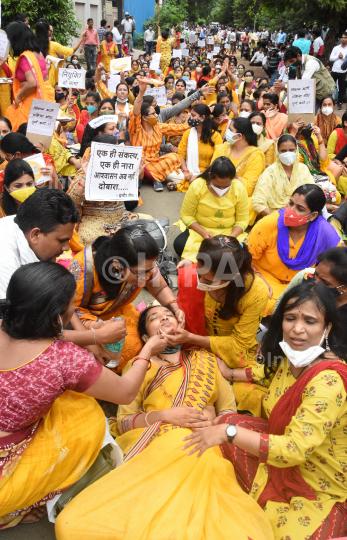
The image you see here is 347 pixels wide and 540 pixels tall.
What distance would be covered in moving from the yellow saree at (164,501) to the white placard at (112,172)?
2.44 m

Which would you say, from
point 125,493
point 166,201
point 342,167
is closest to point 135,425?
point 125,493

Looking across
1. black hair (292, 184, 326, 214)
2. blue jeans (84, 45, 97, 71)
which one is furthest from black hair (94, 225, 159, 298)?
blue jeans (84, 45, 97, 71)

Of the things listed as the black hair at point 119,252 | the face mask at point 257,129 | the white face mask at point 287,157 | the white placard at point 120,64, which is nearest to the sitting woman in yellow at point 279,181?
the white face mask at point 287,157

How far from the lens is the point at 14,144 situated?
408 centimetres

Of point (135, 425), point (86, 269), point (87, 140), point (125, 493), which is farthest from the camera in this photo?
point (87, 140)

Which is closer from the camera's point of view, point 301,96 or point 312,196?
point 312,196

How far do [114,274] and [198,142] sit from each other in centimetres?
419

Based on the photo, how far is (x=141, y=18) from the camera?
98.8ft

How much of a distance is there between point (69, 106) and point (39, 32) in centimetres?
191

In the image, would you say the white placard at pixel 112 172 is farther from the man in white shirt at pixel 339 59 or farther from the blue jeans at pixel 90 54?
the blue jeans at pixel 90 54

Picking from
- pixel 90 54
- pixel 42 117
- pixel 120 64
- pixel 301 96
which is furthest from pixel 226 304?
pixel 90 54

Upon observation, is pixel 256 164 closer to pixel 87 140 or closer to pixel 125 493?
pixel 87 140

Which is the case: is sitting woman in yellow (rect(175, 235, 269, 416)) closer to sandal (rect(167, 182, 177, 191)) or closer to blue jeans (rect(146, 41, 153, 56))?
sandal (rect(167, 182, 177, 191))

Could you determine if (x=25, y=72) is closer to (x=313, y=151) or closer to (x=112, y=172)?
(x=112, y=172)
